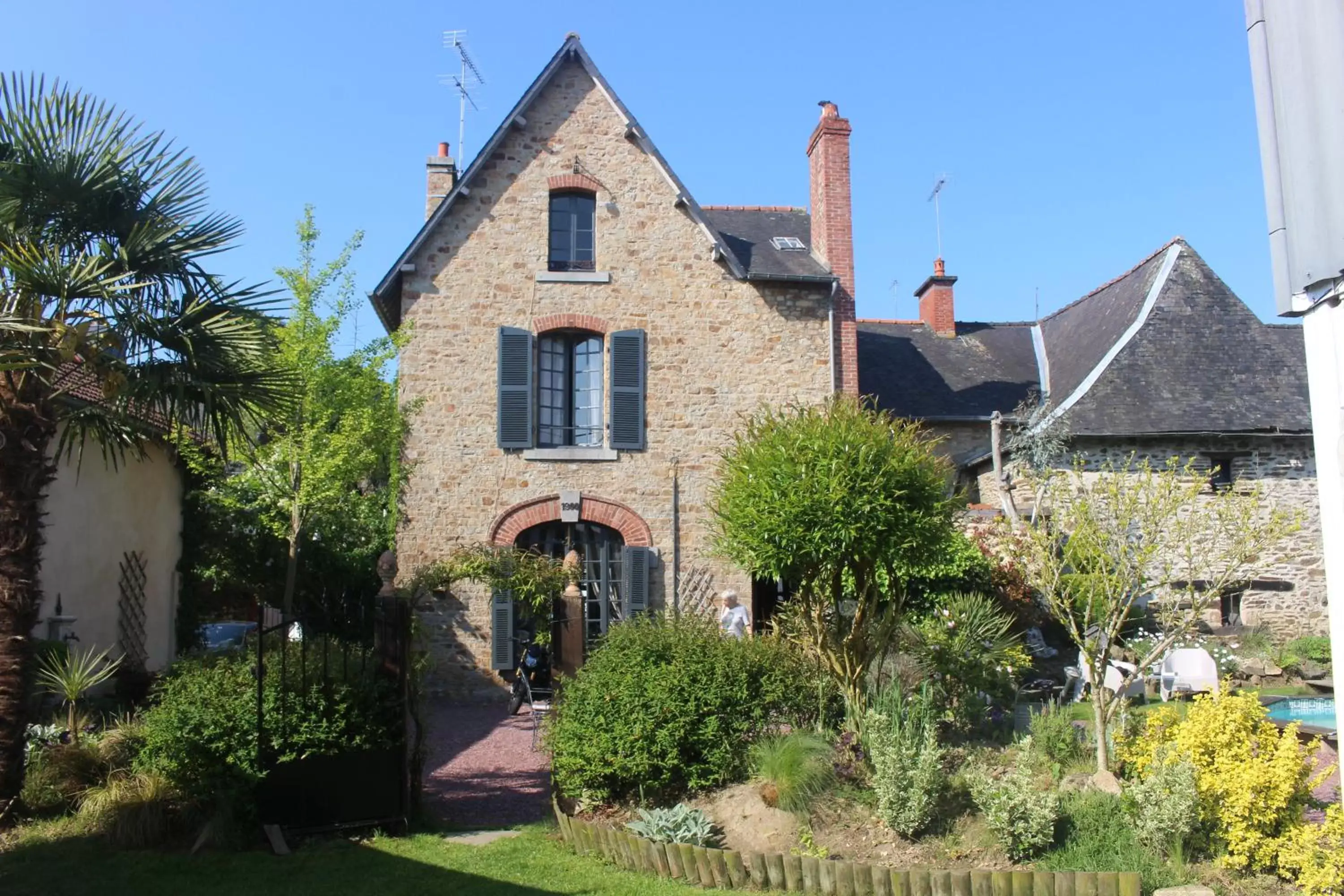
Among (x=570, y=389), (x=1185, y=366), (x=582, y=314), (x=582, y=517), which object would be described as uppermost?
(x=582, y=314)

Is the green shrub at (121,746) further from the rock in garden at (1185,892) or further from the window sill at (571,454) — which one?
the window sill at (571,454)

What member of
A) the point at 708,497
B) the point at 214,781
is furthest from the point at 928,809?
the point at 708,497

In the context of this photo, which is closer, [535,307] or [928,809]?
[928,809]

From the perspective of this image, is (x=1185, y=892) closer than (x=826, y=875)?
Yes

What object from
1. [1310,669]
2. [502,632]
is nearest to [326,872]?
[502,632]

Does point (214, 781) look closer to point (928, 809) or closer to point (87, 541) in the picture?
point (928, 809)

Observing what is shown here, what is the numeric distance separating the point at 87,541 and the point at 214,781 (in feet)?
19.5

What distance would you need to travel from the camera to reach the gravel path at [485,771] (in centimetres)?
796

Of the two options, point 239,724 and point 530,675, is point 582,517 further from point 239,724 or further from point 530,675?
point 239,724

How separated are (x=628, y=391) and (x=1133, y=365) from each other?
826 centimetres

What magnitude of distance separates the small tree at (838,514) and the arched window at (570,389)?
636cm

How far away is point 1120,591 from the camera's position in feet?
23.8

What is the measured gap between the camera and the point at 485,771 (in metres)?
9.49

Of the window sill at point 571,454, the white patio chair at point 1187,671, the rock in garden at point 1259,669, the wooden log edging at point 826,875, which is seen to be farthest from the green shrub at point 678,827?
the rock in garden at point 1259,669
